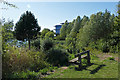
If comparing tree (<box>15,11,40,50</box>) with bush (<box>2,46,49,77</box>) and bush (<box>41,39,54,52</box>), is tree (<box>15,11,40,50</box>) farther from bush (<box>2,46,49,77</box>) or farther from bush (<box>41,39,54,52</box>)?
bush (<box>2,46,49,77</box>)

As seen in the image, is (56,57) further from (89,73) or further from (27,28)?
(27,28)

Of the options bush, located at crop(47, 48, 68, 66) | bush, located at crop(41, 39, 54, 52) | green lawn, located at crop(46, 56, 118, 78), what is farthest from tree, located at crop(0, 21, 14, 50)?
bush, located at crop(41, 39, 54, 52)

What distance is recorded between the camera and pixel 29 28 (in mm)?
11945

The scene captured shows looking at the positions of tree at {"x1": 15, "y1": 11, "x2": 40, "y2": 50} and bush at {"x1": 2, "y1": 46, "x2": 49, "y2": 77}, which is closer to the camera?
bush at {"x1": 2, "y1": 46, "x2": 49, "y2": 77}

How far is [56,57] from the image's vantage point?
6.50 m

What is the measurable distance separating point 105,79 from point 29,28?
10381 mm

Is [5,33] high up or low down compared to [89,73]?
up

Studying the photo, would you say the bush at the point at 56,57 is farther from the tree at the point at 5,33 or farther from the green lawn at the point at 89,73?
the tree at the point at 5,33

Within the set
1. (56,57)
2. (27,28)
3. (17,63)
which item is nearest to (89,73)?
(56,57)

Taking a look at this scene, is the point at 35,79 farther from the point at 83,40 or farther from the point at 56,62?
the point at 83,40

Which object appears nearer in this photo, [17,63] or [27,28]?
[17,63]

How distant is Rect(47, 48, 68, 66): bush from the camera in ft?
20.9

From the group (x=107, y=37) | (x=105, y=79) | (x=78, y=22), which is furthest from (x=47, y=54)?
(x=78, y=22)

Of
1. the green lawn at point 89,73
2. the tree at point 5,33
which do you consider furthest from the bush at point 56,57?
the tree at point 5,33
